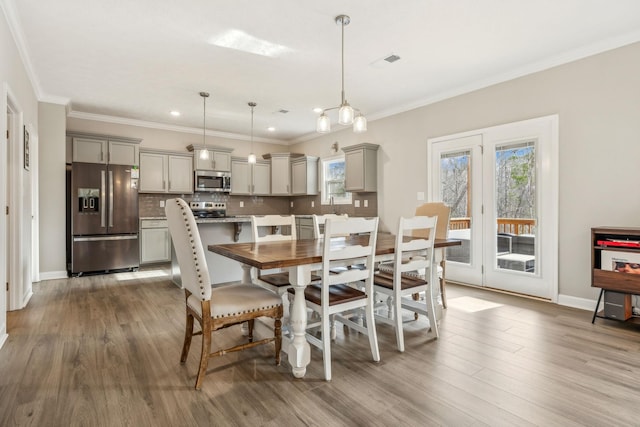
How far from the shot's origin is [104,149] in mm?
5426

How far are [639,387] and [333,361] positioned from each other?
1.72 m

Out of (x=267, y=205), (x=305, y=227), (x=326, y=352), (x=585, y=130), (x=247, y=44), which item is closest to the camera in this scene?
(x=326, y=352)

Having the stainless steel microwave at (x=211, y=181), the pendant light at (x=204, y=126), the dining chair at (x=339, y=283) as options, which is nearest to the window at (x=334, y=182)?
the stainless steel microwave at (x=211, y=181)

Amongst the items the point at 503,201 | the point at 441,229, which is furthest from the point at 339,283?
the point at 503,201

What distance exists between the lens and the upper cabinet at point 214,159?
250 inches

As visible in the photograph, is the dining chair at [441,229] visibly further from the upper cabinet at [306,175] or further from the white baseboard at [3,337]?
the upper cabinet at [306,175]

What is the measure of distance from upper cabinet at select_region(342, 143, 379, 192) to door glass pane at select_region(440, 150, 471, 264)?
3.93 feet

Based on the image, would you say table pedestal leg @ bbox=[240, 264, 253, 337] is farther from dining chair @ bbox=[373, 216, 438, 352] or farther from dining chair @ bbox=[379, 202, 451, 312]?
dining chair @ bbox=[379, 202, 451, 312]

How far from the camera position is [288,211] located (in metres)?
7.88

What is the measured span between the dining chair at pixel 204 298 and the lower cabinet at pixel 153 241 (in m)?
4.11

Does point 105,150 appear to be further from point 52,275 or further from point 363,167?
point 363,167

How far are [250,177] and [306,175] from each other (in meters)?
1.19

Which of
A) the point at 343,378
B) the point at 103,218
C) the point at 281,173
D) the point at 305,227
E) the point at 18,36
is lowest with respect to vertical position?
the point at 343,378

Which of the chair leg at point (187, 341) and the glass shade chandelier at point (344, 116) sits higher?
the glass shade chandelier at point (344, 116)
